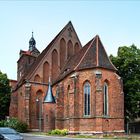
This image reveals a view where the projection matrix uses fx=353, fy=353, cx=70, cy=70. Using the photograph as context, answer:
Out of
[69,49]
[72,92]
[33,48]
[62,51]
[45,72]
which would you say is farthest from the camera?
[33,48]

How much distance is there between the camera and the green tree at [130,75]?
48.8 meters

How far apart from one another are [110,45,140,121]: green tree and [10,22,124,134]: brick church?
5810mm

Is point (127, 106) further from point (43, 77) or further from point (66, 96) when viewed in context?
point (43, 77)

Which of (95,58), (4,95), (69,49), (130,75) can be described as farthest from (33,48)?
(95,58)

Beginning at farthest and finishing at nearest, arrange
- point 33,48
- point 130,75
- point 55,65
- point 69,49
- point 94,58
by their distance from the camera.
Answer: point 33,48 → point 69,49 → point 55,65 → point 130,75 → point 94,58

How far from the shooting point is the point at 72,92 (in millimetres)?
42750

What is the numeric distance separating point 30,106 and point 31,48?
22.2 m

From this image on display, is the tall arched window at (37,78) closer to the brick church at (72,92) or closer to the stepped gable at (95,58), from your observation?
the brick church at (72,92)

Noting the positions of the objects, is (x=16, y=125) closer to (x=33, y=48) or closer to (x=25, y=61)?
(x=25, y=61)

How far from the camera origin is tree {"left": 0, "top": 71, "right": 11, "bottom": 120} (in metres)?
64.1

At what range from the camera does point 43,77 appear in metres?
52.4

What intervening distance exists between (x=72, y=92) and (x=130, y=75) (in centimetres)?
1134

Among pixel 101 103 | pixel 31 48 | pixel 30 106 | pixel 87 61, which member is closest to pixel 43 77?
pixel 30 106

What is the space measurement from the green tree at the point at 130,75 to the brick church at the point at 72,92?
581cm
